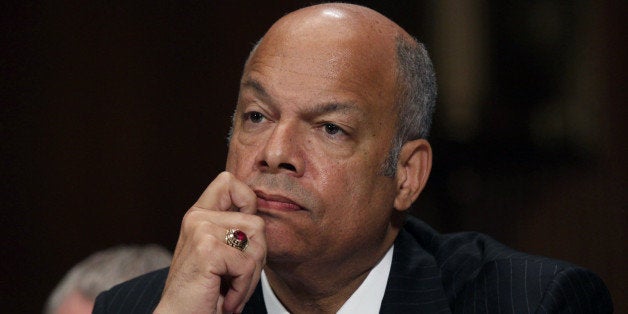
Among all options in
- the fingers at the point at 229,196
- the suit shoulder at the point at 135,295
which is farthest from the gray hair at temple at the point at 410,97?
the suit shoulder at the point at 135,295

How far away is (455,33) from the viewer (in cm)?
420

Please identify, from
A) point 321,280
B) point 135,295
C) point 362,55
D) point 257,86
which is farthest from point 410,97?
point 135,295

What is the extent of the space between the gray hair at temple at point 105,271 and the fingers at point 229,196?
788 mm

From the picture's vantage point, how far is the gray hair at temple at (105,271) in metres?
2.80

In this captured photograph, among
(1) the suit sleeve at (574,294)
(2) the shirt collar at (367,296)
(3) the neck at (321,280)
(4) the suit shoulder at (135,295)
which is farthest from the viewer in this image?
(4) the suit shoulder at (135,295)

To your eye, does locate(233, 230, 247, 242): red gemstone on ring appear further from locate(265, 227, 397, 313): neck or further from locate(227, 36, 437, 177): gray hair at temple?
locate(227, 36, 437, 177): gray hair at temple

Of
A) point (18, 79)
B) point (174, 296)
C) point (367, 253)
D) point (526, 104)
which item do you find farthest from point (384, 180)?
point (18, 79)

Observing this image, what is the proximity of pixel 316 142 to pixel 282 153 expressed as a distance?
110 mm

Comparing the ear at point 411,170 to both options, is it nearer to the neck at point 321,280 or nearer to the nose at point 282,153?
the neck at point 321,280

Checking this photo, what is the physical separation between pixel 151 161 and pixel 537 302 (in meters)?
2.63

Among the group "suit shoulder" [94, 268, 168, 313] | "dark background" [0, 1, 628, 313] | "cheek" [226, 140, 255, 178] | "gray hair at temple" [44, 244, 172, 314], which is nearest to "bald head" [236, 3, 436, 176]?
"cheek" [226, 140, 255, 178]

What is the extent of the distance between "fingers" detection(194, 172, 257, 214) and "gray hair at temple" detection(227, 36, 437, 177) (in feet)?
1.20

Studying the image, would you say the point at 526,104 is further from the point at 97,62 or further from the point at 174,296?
the point at 174,296

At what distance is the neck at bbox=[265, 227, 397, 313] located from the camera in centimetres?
232
